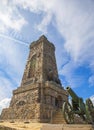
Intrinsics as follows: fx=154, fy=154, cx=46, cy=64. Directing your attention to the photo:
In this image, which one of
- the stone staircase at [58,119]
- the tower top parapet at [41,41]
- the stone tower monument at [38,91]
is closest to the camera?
the stone staircase at [58,119]

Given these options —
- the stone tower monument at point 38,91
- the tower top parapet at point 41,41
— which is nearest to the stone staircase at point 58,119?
the stone tower monument at point 38,91

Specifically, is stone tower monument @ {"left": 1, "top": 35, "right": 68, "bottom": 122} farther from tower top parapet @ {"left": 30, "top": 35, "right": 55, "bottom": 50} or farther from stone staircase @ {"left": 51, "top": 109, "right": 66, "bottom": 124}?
stone staircase @ {"left": 51, "top": 109, "right": 66, "bottom": 124}

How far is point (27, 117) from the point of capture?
18219 mm

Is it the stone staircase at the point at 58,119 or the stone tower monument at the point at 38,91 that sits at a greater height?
the stone tower monument at the point at 38,91

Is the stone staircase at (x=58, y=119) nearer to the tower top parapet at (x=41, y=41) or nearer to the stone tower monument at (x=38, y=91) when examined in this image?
the stone tower monument at (x=38, y=91)

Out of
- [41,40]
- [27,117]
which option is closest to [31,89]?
[27,117]

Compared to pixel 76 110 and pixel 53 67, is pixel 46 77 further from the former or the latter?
pixel 76 110

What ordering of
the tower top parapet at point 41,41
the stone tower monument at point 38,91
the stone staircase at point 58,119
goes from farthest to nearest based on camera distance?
1. the tower top parapet at point 41,41
2. the stone tower monument at point 38,91
3. the stone staircase at point 58,119

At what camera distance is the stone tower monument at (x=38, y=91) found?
59.5 ft

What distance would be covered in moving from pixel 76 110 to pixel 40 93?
11814mm

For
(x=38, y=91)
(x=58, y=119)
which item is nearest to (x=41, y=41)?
(x=38, y=91)

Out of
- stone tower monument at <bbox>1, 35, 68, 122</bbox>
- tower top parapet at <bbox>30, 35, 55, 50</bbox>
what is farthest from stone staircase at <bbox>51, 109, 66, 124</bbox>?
tower top parapet at <bbox>30, 35, 55, 50</bbox>

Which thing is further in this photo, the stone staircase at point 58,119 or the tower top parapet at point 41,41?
the tower top parapet at point 41,41

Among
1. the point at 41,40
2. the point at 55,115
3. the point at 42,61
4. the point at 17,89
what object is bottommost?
the point at 55,115
